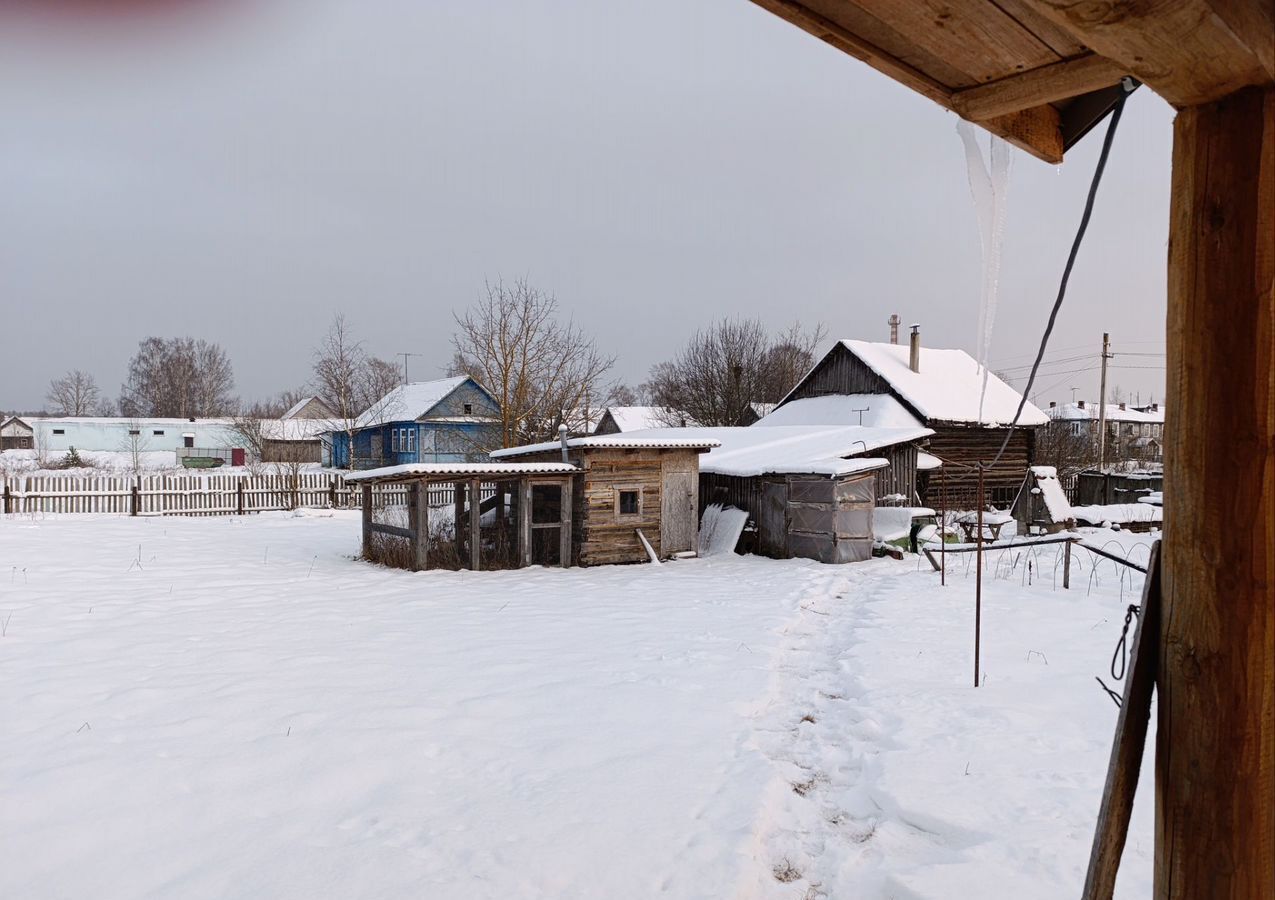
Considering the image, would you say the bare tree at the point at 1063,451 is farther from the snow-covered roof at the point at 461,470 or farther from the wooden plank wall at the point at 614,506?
the snow-covered roof at the point at 461,470

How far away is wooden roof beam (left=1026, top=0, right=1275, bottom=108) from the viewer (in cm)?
133

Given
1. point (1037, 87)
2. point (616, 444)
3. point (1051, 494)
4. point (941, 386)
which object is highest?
point (941, 386)

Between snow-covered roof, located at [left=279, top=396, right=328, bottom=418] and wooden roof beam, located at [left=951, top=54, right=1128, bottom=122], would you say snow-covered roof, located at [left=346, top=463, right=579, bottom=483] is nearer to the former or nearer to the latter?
wooden roof beam, located at [left=951, top=54, right=1128, bottom=122]

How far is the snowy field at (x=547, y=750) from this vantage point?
12.2 feet

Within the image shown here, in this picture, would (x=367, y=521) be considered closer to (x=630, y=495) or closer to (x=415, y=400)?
(x=630, y=495)

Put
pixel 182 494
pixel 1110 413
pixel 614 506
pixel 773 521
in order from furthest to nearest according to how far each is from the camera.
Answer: pixel 1110 413 < pixel 182 494 < pixel 773 521 < pixel 614 506

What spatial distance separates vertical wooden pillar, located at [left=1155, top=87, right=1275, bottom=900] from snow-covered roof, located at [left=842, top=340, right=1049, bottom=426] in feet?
80.4

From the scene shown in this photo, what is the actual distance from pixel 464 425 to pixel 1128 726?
39.7 m

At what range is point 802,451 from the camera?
18.0 meters

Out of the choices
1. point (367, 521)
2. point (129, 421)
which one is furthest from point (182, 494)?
point (129, 421)

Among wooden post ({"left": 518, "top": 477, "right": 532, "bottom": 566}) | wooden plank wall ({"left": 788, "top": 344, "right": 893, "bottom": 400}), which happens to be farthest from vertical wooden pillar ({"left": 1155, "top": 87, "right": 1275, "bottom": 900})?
wooden plank wall ({"left": 788, "top": 344, "right": 893, "bottom": 400})

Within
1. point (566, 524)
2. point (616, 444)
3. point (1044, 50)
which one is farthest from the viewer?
point (616, 444)

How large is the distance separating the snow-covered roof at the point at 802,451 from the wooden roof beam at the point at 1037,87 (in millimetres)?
13467

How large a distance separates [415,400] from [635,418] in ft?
51.3
